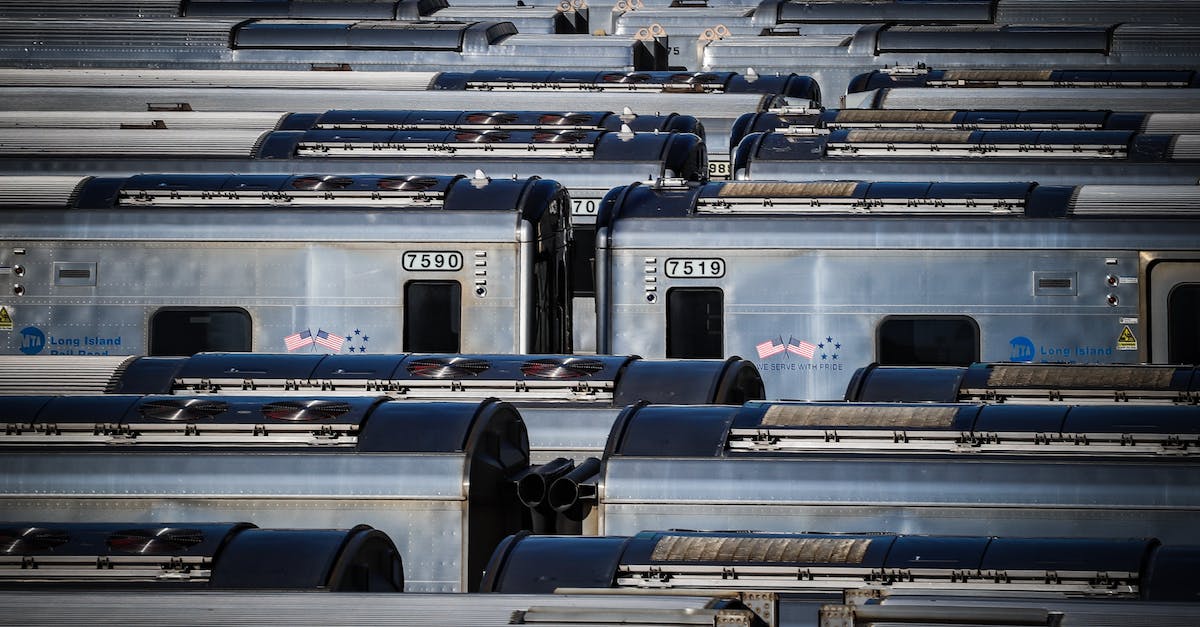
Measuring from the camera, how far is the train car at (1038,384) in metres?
15.2

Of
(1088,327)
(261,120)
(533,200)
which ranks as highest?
(261,120)

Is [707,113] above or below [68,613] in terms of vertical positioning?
above

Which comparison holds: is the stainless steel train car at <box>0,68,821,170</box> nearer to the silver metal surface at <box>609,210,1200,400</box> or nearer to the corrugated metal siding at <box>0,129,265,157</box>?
the corrugated metal siding at <box>0,129,265,157</box>

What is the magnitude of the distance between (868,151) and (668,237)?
4.42m

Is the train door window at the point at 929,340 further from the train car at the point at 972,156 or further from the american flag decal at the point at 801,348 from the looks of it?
the train car at the point at 972,156

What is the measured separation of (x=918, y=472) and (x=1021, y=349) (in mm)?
6161

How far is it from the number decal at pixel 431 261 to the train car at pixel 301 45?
41.9 ft

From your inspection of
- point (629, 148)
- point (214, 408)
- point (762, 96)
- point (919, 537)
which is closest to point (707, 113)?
point (762, 96)

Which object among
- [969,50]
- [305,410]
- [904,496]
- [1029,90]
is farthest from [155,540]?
[969,50]

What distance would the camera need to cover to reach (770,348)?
19406 mm

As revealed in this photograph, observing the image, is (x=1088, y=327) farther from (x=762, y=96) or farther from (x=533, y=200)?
(x=762, y=96)

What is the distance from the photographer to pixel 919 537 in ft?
38.2

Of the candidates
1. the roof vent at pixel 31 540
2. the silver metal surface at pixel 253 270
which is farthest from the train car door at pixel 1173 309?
the roof vent at pixel 31 540

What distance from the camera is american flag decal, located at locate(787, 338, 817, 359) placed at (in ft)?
63.4
